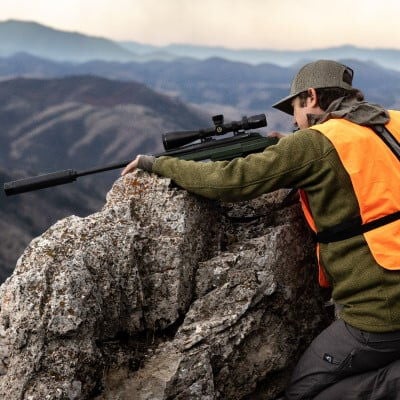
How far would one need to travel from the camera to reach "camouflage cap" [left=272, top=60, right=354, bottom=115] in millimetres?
6988

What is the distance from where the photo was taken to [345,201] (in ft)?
20.8

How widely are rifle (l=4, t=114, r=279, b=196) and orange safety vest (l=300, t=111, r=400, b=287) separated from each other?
2.30 meters

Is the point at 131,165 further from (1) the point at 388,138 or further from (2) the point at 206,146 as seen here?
(1) the point at 388,138

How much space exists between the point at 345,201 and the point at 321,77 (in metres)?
1.86

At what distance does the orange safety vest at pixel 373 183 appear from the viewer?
6.18 metres

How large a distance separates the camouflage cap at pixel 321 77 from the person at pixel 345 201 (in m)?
0.01

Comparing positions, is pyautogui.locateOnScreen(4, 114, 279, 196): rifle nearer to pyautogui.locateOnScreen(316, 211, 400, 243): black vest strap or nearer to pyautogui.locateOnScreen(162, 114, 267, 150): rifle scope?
pyautogui.locateOnScreen(162, 114, 267, 150): rifle scope

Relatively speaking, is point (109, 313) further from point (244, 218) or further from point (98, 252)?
point (244, 218)

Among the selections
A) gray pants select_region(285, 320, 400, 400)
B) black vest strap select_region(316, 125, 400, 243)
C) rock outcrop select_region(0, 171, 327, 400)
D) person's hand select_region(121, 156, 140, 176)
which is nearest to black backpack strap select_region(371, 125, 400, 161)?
black vest strap select_region(316, 125, 400, 243)

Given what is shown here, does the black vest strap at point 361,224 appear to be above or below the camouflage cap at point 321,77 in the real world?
below

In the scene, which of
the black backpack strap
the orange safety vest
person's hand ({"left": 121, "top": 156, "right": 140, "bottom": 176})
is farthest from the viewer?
person's hand ({"left": 121, "top": 156, "right": 140, "bottom": 176})

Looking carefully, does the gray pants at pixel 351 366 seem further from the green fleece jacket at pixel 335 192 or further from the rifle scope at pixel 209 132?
the rifle scope at pixel 209 132

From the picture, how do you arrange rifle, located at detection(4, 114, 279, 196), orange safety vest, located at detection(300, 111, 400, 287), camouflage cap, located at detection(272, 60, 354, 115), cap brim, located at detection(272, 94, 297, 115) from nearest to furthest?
orange safety vest, located at detection(300, 111, 400, 287), camouflage cap, located at detection(272, 60, 354, 115), cap brim, located at detection(272, 94, 297, 115), rifle, located at detection(4, 114, 279, 196)

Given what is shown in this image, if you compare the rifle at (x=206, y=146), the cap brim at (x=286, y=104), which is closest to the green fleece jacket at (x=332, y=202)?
the cap brim at (x=286, y=104)
